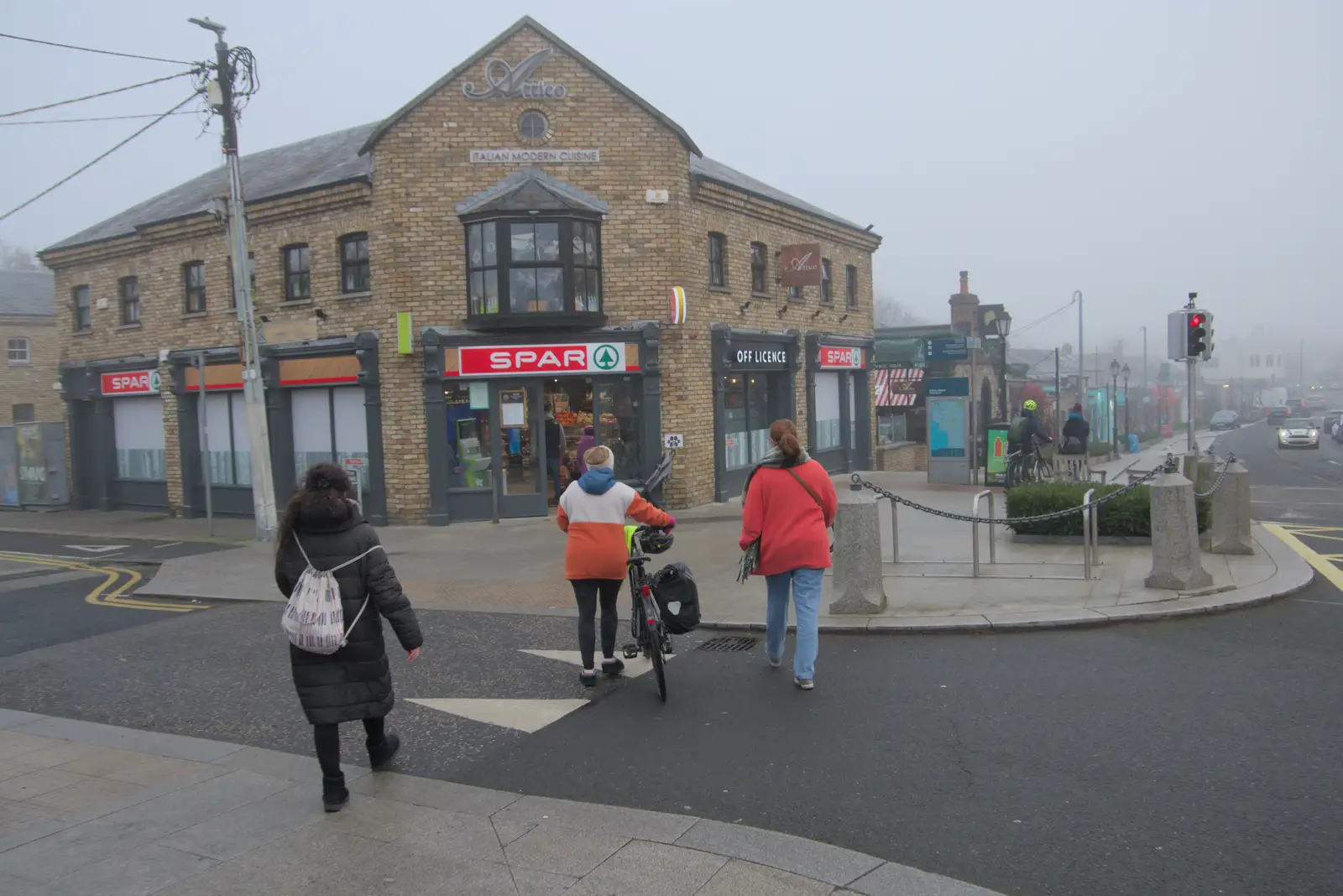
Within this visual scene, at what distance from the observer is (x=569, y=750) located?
589 cm

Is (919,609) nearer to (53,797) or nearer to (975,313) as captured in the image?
(53,797)

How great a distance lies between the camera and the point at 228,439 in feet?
67.7

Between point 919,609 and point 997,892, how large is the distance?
5060mm

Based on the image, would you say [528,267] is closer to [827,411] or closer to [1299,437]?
[827,411]

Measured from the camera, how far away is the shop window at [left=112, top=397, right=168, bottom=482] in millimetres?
22031

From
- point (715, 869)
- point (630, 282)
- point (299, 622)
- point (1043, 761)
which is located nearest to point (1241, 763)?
Result: point (1043, 761)

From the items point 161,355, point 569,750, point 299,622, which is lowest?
point 569,750

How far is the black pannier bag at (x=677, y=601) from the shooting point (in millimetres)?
6840

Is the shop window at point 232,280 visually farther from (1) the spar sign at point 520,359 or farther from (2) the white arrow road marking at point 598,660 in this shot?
(2) the white arrow road marking at point 598,660

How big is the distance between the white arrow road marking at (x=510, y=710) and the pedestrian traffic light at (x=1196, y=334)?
10.0 metres

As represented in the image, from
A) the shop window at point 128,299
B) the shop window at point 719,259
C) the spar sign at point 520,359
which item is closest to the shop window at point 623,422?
the spar sign at point 520,359

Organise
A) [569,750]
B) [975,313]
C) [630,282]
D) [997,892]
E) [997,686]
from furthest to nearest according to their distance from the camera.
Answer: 1. [975,313]
2. [630,282]
3. [997,686]
4. [569,750]
5. [997,892]

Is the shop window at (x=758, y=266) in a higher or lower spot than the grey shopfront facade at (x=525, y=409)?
higher

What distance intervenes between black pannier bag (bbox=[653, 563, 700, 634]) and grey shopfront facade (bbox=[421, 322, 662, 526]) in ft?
33.3
